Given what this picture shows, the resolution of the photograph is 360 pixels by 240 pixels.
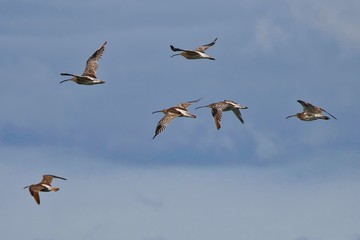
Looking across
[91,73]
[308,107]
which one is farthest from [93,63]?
[308,107]

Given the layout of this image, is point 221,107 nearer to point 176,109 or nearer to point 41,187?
point 176,109

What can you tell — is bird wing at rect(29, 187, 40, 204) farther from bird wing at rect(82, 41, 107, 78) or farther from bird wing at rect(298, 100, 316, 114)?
bird wing at rect(298, 100, 316, 114)

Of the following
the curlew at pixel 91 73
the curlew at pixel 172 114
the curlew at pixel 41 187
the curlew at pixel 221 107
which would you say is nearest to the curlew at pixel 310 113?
the curlew at pixel 221 107

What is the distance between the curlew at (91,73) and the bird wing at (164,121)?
478cm

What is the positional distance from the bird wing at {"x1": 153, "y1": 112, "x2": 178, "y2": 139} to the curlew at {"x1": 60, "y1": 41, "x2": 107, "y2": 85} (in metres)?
4.78

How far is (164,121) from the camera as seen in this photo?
61.4 m

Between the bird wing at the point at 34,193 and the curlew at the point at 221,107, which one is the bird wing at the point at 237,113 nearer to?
the curlew at the point at 221,107

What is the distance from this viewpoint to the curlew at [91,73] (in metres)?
63.5

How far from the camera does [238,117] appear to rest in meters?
70.7

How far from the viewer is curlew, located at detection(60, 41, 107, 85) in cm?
6353

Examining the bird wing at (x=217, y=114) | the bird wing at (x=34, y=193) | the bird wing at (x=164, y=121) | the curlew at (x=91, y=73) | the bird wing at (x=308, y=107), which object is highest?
the curlew at (x=91, y=73)

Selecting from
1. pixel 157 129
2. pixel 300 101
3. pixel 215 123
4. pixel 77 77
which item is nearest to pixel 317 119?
pixel 300 101

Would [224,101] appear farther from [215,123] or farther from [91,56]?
[91,56]

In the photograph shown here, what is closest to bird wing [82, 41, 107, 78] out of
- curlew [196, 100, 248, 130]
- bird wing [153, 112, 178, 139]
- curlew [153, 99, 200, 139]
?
curlew [153, 99, 200, 139]
